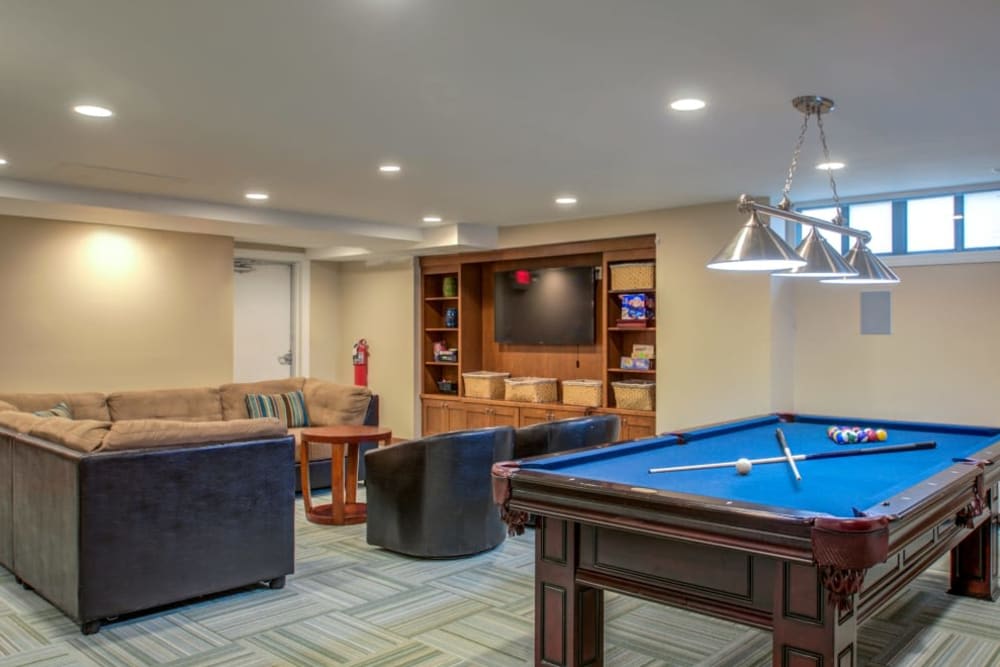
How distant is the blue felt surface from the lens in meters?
2.57

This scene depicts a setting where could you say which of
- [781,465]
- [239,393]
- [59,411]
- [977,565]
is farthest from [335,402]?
[977,565]

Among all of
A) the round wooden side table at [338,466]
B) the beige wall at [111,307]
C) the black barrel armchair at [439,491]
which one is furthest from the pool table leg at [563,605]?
the beige wall at [111,307]

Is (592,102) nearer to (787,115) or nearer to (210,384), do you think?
(787,115)

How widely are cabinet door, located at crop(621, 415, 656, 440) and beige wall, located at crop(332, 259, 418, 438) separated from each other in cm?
266

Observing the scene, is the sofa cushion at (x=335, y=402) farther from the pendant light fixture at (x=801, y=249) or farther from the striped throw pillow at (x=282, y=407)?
the pendant light fixture at (x=801, y=249)

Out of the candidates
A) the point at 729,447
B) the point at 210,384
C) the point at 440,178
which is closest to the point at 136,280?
the point at 210,384

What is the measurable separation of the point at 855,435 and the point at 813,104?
1598 millimetres

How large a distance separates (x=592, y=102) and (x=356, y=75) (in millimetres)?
1051

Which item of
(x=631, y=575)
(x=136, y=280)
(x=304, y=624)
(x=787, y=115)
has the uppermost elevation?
(x=787, y=115)

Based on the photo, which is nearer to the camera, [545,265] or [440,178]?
[440,178]

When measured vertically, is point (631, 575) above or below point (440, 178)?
below

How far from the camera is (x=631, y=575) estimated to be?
8.77ft

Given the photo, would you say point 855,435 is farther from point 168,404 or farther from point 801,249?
point 168,404

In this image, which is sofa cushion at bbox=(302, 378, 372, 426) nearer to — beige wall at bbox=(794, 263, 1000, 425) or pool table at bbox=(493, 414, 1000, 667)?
pool table at bbox=(493, 414, 1000, 667)
